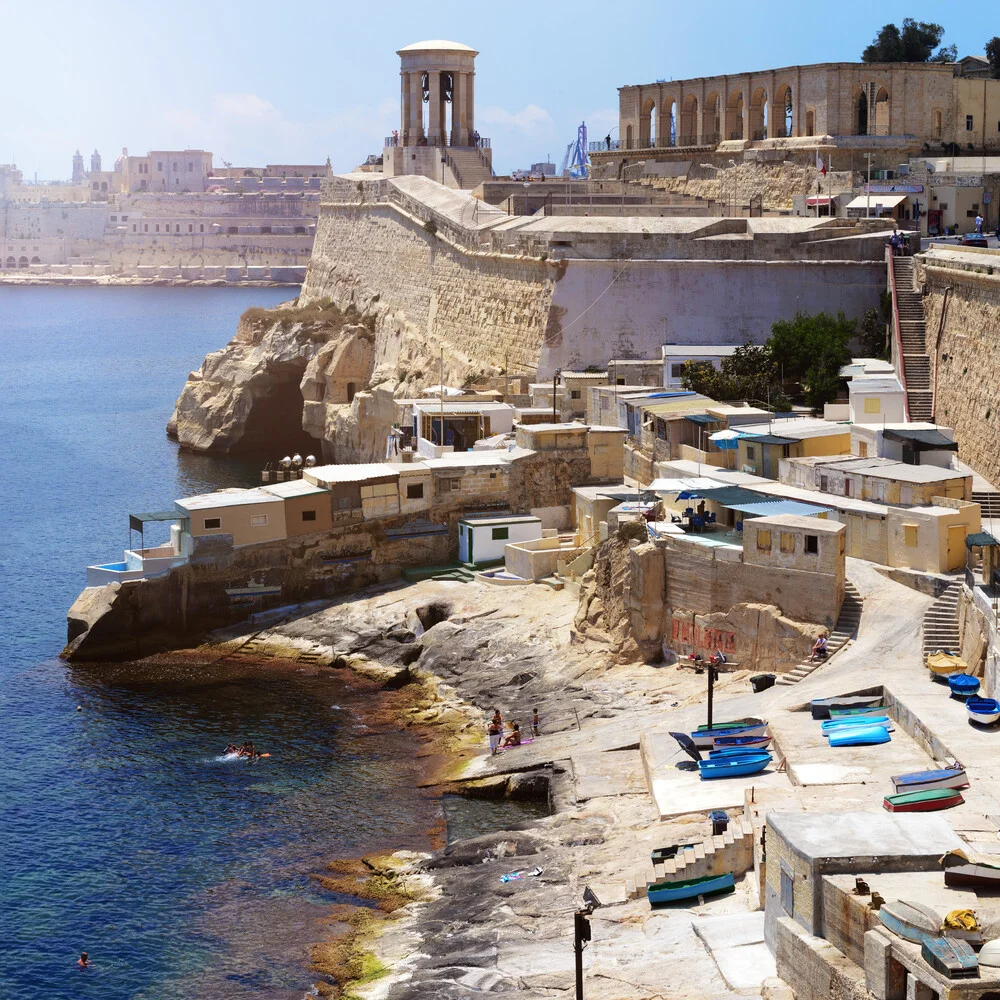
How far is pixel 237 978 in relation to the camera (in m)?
18.8

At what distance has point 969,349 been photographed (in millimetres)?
31188

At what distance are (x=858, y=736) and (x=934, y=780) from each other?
2186 millimetres

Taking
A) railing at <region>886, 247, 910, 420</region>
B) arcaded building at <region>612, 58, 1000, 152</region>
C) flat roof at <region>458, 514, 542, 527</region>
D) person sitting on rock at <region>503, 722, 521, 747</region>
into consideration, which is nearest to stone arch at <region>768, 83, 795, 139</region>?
arcaded building at <region>612, 58, 1000, 152</region>

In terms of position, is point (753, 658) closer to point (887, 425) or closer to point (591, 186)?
point (887, 425)

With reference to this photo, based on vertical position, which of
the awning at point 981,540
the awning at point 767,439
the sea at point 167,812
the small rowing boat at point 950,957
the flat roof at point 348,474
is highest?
the awning at point 767,439

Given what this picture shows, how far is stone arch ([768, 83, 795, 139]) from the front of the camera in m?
47.0

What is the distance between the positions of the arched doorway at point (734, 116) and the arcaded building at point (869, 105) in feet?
0.09

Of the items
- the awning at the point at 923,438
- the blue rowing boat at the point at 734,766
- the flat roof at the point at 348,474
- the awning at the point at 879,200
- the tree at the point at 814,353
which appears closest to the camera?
the blue rowing boat at the point at 734,766

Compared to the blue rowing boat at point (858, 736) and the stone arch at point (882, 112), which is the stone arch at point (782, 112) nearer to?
the stone arch at point (882, 112)

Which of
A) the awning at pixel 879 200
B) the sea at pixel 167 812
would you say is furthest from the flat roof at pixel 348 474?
the awning at pixel 879 200

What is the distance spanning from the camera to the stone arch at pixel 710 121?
4972 cm

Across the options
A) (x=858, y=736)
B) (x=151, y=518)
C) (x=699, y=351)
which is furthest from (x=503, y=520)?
(x=858, y=736)

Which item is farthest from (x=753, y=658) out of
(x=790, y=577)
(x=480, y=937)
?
(x=480, y=937)

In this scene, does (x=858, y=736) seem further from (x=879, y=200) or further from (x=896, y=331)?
(x=879, y=200)
